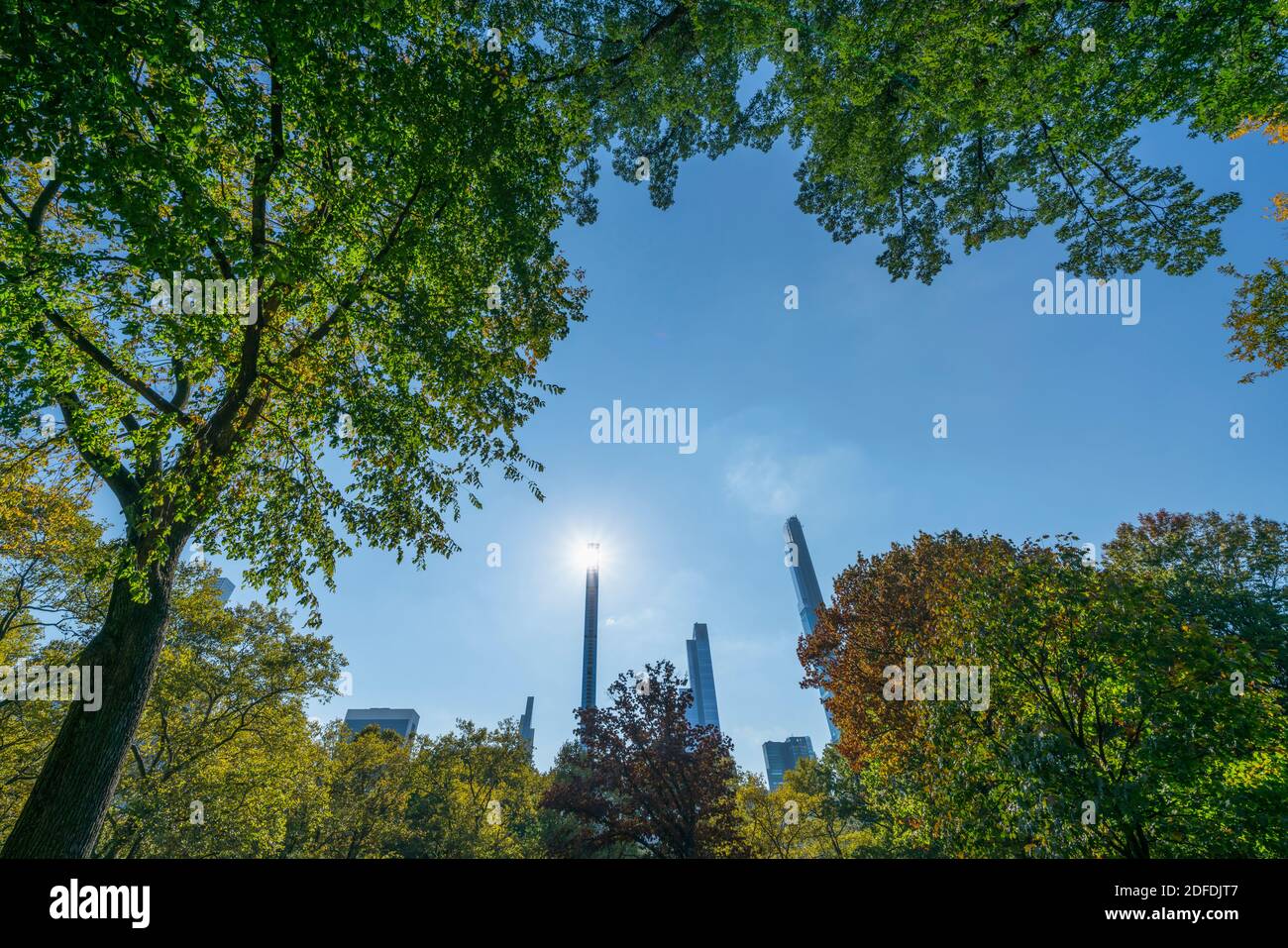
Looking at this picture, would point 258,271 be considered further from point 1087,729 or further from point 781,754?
point 781,754

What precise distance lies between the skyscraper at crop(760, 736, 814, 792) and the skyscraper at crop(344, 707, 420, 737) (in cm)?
10924

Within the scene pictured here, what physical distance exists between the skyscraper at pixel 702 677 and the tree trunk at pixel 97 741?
548 feet

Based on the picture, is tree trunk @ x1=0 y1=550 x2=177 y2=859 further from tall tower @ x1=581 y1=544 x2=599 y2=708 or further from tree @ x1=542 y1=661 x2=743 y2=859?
tall tower @ x1=581 y1=544 x2=599 y2=708

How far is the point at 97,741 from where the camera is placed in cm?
705

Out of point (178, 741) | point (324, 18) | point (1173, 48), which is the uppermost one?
point (1173, 48)

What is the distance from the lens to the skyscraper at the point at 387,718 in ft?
365

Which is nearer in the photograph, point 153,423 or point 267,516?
point 153,423

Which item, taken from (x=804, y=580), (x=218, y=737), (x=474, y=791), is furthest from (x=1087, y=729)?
(x=804, y=580)

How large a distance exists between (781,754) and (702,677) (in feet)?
114
